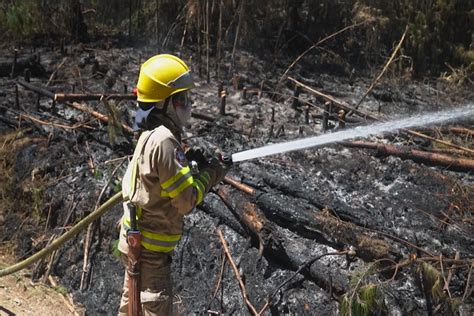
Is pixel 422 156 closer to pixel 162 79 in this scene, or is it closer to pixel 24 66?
pixel 162 79

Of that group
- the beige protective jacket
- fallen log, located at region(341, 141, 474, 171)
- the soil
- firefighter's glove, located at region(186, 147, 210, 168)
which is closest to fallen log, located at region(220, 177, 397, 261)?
fallen log, located at region(341, 141, 474, 171)

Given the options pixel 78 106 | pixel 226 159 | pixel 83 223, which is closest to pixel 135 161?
pixel 226 159

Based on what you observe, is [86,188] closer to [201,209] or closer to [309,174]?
[201,209]

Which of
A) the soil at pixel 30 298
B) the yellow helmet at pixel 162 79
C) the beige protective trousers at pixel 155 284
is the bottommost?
the soil at pixel 30 298

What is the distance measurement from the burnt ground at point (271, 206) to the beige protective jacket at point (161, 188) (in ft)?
4.40

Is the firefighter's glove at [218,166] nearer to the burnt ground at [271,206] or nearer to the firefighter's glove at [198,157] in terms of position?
the firefighter's glove at [198,157]

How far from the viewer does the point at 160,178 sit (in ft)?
9.85

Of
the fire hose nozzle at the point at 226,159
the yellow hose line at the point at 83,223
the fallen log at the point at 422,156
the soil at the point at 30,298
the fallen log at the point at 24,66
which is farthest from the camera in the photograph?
the fallen log at the point at 24,66

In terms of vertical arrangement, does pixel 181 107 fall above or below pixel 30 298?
above

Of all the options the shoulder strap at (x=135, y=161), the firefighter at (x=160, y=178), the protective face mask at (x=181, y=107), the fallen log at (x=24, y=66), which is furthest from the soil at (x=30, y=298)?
the fallen log at (x=24, y=66)

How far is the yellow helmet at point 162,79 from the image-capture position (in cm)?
306

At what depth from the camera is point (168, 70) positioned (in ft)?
10.0

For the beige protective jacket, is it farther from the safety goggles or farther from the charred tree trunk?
the charred tree trunk

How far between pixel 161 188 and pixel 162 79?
1.90ft
